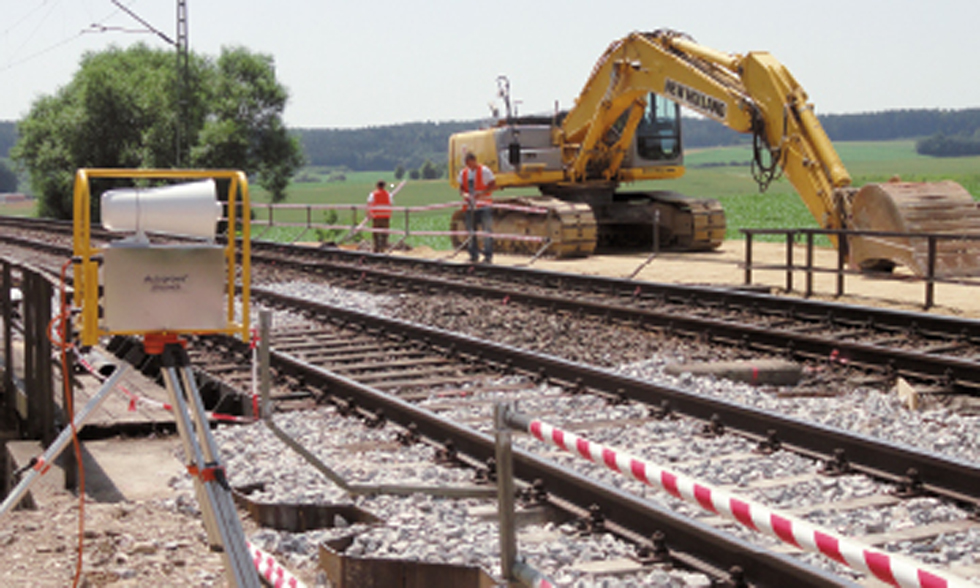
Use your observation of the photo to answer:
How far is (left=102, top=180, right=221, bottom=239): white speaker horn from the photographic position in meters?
4.51

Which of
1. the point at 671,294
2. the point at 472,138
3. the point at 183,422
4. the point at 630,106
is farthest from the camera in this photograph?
the point at 472,138

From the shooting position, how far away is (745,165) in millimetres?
163875

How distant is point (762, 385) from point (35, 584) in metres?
6.45

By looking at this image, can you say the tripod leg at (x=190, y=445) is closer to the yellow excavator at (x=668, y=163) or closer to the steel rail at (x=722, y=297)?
the steel rail at (x=722, y=297)

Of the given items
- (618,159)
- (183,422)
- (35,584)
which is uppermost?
(618,159)

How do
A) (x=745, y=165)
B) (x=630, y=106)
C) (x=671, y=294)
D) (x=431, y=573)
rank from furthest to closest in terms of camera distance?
1. (x=745, y=165)
2. (x=630, y=106)
3. (x=671, y=294)
4. (x=431, y=573)

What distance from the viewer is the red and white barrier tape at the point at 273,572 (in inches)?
193

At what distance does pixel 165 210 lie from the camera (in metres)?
4.58

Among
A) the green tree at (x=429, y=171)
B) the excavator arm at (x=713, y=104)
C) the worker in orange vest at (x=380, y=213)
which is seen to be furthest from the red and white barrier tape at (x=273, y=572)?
the green tree at (x=429, y=171)

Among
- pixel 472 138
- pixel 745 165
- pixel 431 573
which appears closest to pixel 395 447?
pixel 431 573

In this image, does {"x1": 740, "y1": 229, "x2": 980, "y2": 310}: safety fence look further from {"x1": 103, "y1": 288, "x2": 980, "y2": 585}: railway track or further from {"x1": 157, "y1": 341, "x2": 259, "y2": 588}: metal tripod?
{"x1": 157, "y1": 341, "x2": 259, "y2": 588}: metal tripod

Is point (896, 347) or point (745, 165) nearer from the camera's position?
point (896, 347)

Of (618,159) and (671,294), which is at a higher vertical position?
(618,159)

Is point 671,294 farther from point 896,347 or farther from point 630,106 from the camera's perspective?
point 630,106
